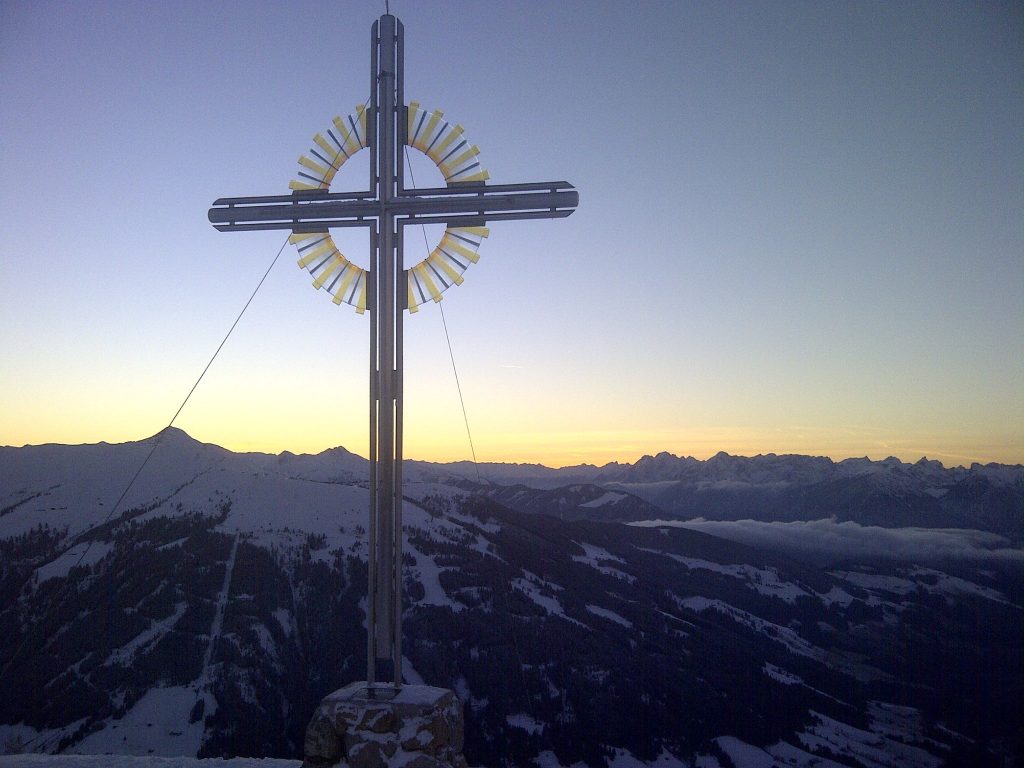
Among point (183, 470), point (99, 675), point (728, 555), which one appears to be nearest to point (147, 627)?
point (99, 675)

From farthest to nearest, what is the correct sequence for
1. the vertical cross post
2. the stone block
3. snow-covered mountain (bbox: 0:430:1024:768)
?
snow-covered mountain (bbox: 0:430:1024:768) < the vertical cross post < the stone block

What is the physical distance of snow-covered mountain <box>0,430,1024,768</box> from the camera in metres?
14.5

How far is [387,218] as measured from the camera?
602 centimetres

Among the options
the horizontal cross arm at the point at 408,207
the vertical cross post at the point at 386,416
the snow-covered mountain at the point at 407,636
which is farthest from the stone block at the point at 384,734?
the snow-covered mountain at the point at 407,636

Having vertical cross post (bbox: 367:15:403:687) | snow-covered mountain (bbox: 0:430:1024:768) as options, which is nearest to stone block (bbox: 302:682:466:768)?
vertical cross post (bbox: 367:15:403:687)

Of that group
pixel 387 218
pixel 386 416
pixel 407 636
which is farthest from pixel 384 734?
pixel 407 636

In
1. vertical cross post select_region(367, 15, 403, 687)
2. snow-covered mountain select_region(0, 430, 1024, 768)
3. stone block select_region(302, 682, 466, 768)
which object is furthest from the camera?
snow-covered mountain select_region(0, 430, 1024, 768)

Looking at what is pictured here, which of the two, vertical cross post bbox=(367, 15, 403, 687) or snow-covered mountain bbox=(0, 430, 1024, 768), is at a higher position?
vertical cross post bbox=(367, 15, 403, 687)

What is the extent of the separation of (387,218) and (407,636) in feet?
48.0

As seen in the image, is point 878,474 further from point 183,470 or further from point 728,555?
point 183,470

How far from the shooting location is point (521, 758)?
16.7 metres

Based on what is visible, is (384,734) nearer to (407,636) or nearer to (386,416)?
(386,416)

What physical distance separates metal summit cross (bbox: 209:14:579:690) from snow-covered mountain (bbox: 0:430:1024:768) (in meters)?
6.08

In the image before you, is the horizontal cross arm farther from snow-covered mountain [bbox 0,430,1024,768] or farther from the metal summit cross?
snow-covered mountain [bbox 0,430,1024,768]
